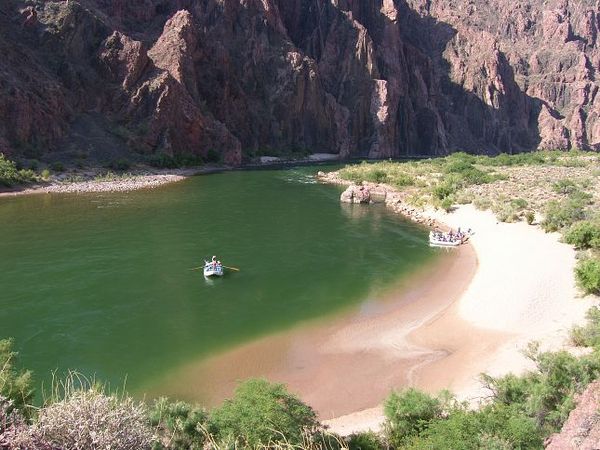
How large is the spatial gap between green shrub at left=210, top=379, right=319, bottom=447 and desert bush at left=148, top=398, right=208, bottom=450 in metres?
0.41

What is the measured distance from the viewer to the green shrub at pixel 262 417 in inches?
420

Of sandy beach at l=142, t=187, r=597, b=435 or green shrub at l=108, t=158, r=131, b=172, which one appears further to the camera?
green shrub at l=108, t=158, r=131, b=172

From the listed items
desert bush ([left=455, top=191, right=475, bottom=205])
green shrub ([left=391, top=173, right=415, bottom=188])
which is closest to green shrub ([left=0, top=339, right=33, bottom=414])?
desert bush ([left=455, top=191, right=475, bottom=205])

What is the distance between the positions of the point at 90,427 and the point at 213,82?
111865 mm

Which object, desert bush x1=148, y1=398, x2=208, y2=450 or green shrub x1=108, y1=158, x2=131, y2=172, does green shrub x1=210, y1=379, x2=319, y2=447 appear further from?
green shrub x1=108, y1=158, x2=131, y2=172

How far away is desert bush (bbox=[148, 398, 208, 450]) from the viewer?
11.6 meters

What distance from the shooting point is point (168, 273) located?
97.1ft

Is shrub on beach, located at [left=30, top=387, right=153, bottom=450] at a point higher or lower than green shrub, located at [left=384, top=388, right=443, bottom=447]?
higher

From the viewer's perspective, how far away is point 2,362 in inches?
478

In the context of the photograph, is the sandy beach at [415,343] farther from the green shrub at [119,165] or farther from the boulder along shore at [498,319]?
the green shrub at [119,165]

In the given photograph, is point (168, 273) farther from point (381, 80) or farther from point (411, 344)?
point (381, 80)

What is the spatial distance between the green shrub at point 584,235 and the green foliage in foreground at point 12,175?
5655 cm

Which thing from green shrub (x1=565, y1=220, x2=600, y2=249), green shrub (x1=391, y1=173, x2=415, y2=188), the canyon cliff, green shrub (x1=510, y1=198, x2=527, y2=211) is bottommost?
green shrub (x1=565, y1=220, x2=600, y2=249)

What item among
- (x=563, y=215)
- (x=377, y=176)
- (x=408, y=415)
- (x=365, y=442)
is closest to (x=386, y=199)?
(x=377, y=176)
